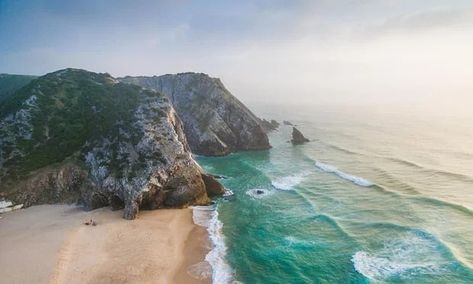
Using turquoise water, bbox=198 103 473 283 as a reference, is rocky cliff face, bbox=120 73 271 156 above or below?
above

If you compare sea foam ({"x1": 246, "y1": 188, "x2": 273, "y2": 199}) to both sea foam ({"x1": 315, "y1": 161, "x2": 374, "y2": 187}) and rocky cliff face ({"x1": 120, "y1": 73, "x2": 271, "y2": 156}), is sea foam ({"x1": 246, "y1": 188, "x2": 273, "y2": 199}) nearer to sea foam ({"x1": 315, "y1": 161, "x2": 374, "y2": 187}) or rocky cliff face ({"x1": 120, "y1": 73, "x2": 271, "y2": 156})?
sea foam ({"x1": 315, "y1": 161, "x2": 374, "y2": 187})

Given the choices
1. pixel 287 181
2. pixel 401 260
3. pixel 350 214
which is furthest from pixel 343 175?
pixel 401 260

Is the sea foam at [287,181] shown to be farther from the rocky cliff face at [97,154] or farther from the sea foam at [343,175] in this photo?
the rocky cliff face at [97,154]

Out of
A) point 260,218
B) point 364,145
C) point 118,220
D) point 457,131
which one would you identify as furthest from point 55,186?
point 457,131

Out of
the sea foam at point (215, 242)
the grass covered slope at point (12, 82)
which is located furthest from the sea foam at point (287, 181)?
the grass covered slope at point (12, 82)

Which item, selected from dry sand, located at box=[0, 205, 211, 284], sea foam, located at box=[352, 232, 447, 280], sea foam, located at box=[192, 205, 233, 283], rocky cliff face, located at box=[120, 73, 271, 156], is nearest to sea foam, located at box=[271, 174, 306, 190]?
sea foam, located at box=[192, 205, 233, 283]

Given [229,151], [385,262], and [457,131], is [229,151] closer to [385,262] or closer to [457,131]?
[385,262]
